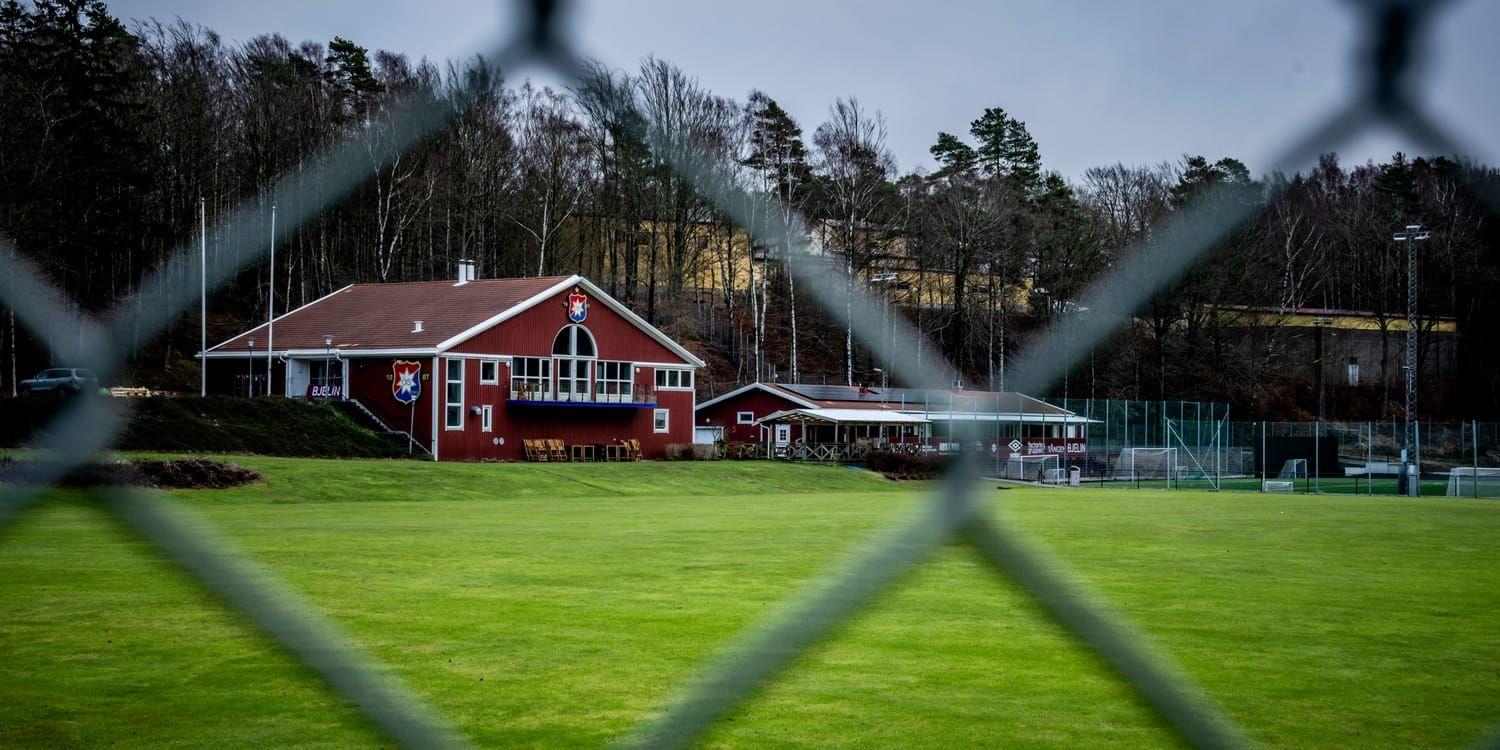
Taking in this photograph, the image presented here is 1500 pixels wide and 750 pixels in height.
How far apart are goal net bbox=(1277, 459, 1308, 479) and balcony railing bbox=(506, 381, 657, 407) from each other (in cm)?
1657

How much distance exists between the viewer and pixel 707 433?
33969 millimetres

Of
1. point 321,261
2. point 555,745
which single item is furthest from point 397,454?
point 321,261

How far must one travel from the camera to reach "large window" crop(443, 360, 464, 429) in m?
25.6

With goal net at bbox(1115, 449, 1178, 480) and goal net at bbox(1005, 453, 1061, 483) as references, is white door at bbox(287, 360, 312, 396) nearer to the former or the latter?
goal net at bbox(1005, 453, 1061, 483)

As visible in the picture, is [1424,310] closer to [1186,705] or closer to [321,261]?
[1186,705]

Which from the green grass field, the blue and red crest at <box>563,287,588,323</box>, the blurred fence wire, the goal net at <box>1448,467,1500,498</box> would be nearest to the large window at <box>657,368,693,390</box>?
the blue and red crest at <box>563,287,588,323</box>

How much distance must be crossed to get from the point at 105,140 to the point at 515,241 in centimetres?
39

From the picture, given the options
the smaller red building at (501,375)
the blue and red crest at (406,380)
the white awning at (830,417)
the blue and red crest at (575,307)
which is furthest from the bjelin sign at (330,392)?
the white awning at (830,417)

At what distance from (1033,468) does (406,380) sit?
49.1 feet

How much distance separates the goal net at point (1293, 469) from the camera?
3260 centimetres

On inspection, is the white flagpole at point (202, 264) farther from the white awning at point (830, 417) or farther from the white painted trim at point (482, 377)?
the white painted trim at point (482, 377)

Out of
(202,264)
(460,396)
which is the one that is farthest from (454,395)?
(202,264)

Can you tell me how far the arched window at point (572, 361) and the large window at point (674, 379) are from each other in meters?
2.64

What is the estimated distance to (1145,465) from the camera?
31.9m
